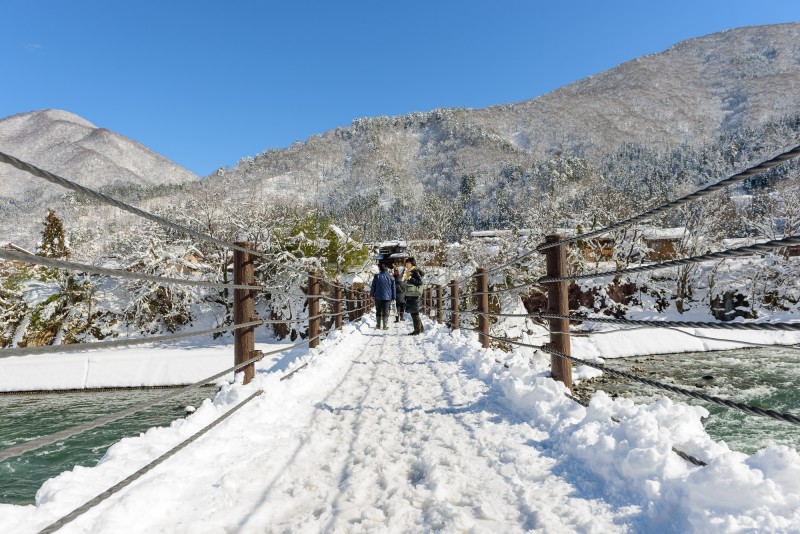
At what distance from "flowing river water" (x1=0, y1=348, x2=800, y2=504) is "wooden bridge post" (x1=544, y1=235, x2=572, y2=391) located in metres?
3.01

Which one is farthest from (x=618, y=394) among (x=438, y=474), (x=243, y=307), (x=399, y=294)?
(x=438, y=474)

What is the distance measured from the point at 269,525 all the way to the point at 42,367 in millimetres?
19314

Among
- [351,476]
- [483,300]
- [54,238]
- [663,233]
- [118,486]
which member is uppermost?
[663,233]

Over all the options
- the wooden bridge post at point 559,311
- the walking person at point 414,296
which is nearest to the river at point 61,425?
the wooden bridge post at point 559,311

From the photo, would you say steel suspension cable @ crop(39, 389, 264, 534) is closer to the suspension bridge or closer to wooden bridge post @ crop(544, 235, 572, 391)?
the suspension bridge

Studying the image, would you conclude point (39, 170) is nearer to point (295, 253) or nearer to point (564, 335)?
point (564, 335)

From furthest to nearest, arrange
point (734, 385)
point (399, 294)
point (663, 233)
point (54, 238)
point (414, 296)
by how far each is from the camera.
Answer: point (663, 233), point (54, 238), point (399, 294), point (734, 385), point (414, 296)

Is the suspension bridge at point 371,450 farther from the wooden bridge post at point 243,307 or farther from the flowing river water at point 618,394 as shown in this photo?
the flowing river water at point 618,394

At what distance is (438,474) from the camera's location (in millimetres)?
2010

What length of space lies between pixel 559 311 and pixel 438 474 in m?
1.95

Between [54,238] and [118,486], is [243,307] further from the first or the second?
[54,238]

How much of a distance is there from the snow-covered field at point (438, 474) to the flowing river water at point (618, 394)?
12.4 feet

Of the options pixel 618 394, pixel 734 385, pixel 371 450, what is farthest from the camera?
pixel 734 385

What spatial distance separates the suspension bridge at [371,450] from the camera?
1.61 m
